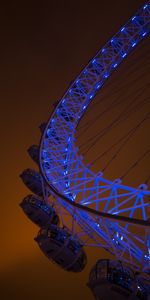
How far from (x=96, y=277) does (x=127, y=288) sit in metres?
0.77

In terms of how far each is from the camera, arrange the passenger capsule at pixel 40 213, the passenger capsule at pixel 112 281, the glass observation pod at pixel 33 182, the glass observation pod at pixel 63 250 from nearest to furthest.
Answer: the passenger capsule at pixel 112 281
the glass observation pod at pixel 63 250
the passenger capsule at pixel 40 213
the glass observation pod at pixel 33 182

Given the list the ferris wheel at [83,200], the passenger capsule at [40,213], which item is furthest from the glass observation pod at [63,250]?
the passenger capsule at [40,213]

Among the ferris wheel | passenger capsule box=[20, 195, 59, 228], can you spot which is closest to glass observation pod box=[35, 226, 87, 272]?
the ferris wheel

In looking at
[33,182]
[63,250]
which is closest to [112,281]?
[63,250]

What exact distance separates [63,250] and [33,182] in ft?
13.2

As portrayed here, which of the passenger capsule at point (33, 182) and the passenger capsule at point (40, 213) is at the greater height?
the passenger capsule at point (33, 182)

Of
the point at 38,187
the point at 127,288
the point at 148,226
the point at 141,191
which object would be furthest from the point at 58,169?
the point at 148,226

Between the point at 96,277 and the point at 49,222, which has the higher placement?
the point at 49,222

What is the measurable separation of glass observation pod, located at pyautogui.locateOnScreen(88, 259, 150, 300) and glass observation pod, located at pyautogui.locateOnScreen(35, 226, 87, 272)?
128 cm

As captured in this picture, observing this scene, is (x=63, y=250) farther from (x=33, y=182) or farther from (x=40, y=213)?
(x=33, y=182)

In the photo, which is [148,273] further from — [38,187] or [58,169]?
[38,187]

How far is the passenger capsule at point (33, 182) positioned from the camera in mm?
15414

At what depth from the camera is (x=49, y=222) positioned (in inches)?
536

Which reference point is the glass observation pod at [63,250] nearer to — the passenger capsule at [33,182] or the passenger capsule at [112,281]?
the passenger capsule at [112,281]
